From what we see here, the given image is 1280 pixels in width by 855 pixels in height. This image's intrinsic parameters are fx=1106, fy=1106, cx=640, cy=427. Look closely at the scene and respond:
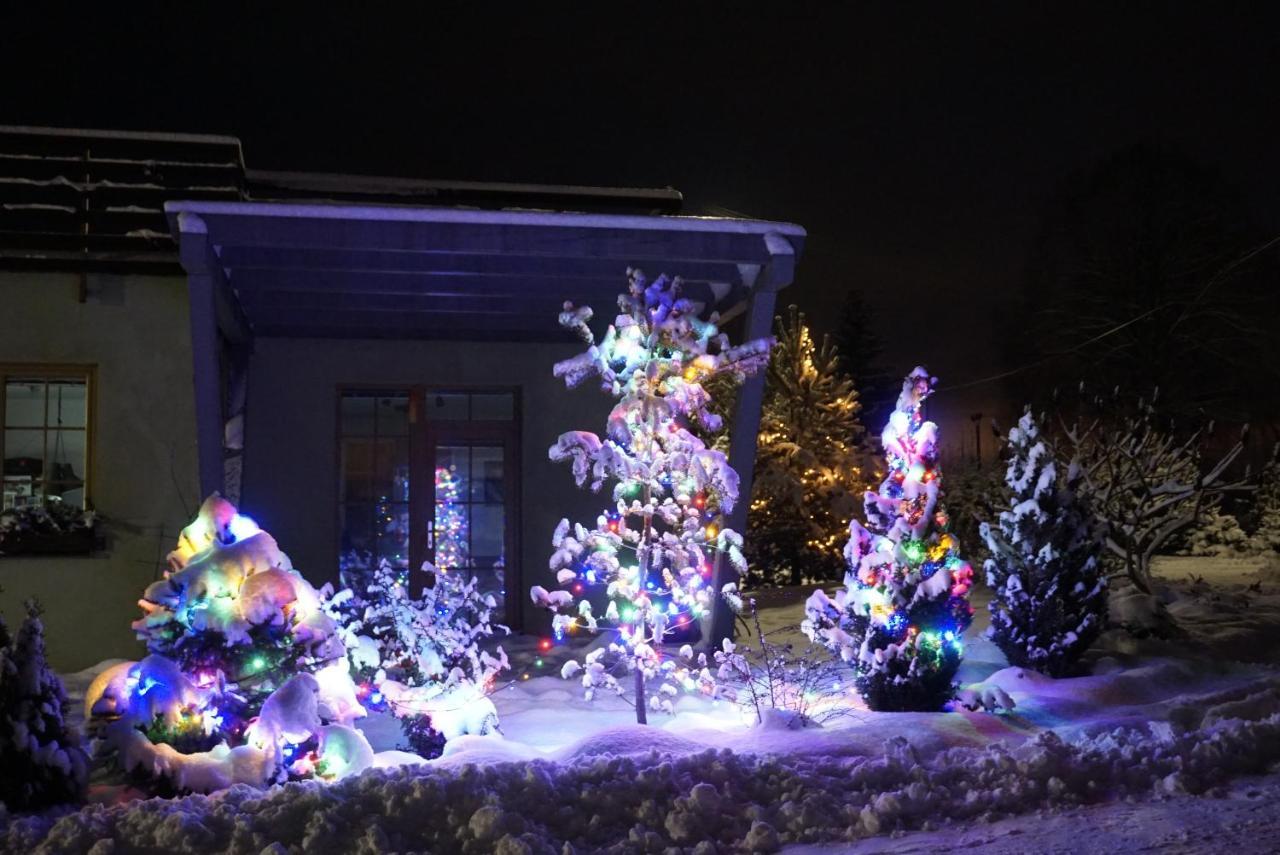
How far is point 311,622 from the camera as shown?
609 cm

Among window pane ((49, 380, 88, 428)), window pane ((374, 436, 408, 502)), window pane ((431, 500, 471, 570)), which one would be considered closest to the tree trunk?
window pane ((431, 500, 471, 570))

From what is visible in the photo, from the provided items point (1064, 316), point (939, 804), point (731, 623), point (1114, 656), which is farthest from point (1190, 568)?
point (939, 804)

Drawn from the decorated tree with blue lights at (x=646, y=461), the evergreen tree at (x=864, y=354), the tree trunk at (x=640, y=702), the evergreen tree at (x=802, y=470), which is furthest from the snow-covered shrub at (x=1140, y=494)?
the evergreen tree at (x=864, y=354)

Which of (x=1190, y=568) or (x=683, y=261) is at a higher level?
(x=683, y=261)

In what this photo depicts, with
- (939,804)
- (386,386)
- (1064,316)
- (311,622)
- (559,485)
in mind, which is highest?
(1064,316)

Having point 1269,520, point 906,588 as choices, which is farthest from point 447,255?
point 1269,520

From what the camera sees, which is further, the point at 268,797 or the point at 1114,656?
the point at 1114,656

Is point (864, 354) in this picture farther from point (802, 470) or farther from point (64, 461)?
point (64, 461)

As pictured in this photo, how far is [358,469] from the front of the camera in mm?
11242

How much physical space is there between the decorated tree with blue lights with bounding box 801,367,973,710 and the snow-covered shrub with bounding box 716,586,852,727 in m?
0.32

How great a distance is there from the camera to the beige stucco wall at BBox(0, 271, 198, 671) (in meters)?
8.91

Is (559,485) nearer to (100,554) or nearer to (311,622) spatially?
(100,554)

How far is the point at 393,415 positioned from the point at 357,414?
14.1 inches

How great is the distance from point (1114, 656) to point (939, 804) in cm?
457
